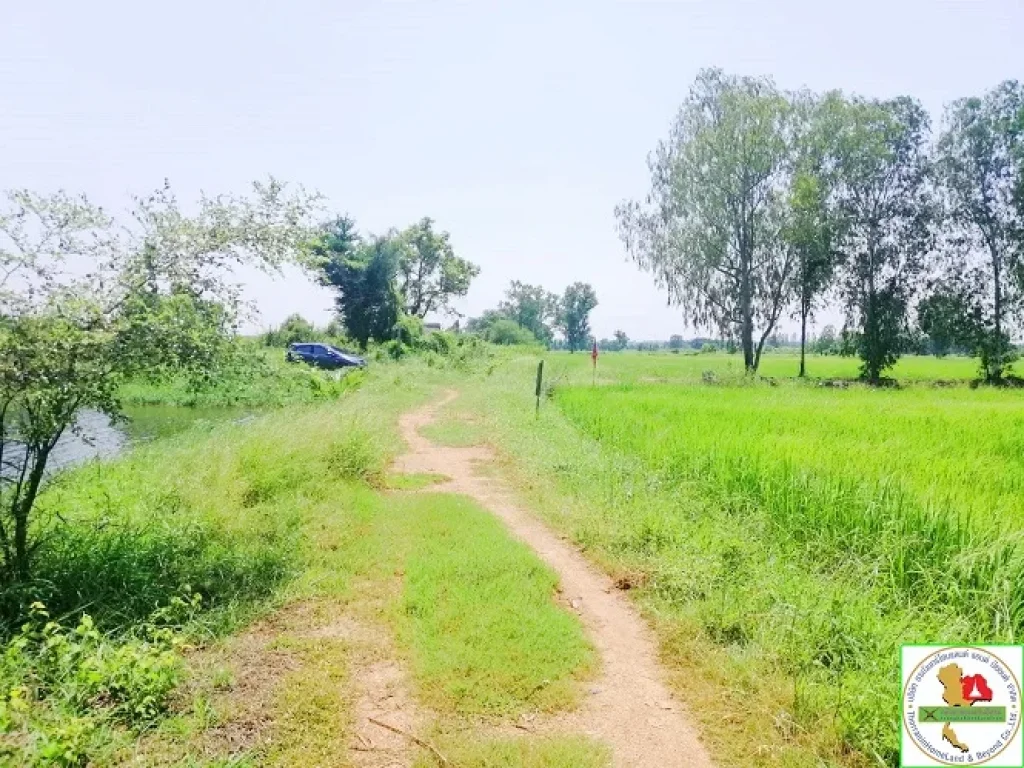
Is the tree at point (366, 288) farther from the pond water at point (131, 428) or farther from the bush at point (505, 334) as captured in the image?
the bush at point (505, 334)

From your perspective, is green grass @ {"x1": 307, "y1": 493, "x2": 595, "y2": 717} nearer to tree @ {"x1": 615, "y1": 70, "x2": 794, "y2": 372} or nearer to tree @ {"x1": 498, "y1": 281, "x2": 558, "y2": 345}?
tree @ {"x1": 615, "y1": 70, "x2": 794, "y2": 372}

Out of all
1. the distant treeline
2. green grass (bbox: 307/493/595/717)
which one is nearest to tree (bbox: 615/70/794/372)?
the distant treeline

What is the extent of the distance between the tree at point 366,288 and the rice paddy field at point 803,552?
91.8ft

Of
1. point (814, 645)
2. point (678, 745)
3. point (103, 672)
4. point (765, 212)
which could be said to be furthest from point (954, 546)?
point (765, 212)

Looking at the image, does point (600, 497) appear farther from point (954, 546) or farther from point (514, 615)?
point (954, 546)

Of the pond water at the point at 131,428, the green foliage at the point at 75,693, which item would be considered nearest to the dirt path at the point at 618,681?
the green foliage at the point at 75,693

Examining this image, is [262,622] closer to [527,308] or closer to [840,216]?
[840,216]

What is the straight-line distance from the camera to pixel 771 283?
30.9 metres

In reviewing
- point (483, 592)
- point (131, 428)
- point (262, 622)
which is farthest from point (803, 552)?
point (131, 428)

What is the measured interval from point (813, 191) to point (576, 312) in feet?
254

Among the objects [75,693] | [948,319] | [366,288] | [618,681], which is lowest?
[618,681]

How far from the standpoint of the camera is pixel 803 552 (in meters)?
5.68

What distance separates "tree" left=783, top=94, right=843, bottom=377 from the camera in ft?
91.7

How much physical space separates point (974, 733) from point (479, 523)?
4.89 metres
